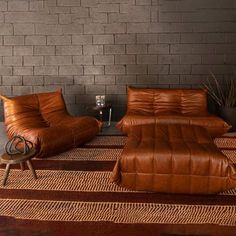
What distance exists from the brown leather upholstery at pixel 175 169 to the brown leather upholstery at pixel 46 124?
980 mm

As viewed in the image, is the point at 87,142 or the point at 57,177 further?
the point at 87,142

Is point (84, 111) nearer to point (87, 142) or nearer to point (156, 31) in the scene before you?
point (87, 142)

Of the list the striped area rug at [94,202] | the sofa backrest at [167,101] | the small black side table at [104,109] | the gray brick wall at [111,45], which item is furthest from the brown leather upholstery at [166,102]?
the striped area rug at [94,202]

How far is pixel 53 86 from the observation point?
4793mm

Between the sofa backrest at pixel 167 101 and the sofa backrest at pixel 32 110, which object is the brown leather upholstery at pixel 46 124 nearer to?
the sofa backrest at pixel 32 110

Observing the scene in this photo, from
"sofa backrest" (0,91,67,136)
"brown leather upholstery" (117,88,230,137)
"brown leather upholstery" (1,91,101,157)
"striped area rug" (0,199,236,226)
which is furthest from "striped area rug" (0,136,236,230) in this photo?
"brown leather upholstery" (117,88,230,137)

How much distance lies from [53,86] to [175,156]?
2.96m

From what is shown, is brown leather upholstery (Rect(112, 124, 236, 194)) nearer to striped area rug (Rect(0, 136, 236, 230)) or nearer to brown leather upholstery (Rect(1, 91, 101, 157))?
striped area rug (Rect(0, 136, 236, 230))

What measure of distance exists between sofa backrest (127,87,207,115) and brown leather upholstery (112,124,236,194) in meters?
1.59

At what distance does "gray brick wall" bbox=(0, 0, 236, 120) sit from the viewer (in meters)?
4.48

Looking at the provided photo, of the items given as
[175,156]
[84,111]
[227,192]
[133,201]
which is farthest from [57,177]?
[84,111]

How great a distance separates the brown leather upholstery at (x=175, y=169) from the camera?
7.62ft

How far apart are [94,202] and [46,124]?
156 centimetres

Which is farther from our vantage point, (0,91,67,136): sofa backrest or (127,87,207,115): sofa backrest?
(127,87,207,115): sofa backrest
